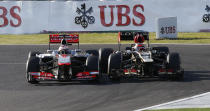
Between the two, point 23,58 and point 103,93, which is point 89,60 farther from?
point 23,58

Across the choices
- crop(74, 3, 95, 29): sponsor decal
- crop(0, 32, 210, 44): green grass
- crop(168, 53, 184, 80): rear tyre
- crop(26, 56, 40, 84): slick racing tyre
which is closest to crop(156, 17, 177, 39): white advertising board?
crop(0, 32, 210, 44): green grass

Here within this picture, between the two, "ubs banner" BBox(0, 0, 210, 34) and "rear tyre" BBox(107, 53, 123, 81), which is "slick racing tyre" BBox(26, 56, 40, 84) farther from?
"ubs banner" BBox(0, 0, 210, 34)

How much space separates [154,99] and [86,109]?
87.4 inches

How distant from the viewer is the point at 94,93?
48.5 feet

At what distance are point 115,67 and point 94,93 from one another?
2662 mm

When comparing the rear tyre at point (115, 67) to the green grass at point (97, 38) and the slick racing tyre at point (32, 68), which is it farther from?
the green grass at point (97, 38)

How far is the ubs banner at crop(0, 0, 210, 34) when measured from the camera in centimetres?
3438

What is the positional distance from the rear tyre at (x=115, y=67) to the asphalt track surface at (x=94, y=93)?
38 centimetres

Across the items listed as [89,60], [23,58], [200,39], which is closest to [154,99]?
[89,60]

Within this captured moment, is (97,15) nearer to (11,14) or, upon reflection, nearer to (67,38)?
(11,14)

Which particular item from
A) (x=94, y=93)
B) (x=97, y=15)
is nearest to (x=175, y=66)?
(x=94, y=93)

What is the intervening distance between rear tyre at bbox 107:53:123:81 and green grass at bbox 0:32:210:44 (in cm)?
1430

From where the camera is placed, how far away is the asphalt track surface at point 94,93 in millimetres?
12859

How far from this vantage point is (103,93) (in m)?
14.8
